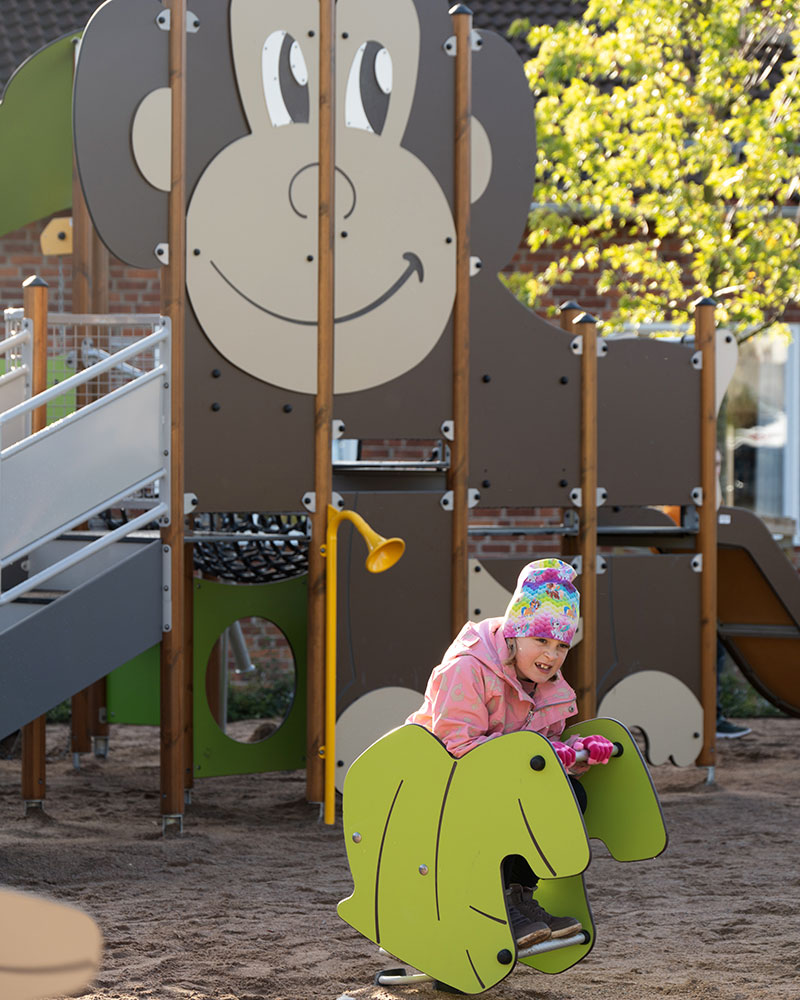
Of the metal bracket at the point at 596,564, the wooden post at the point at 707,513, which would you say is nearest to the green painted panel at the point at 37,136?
the metal bracket at the point at 596,564

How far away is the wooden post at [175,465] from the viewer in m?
5.54

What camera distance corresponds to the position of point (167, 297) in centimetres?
562

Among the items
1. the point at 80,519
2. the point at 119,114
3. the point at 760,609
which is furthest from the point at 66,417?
the point at 760,609

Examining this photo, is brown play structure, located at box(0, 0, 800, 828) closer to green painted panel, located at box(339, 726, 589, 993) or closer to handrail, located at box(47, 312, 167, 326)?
handrail, located at box(47, 312, 167, 326)

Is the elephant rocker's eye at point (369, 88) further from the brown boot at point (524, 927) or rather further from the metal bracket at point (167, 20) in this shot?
the brown boot at point (524, 927)

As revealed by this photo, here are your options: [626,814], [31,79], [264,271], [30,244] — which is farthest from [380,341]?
[30,244]

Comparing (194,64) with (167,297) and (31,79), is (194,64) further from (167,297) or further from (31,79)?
(31,79)

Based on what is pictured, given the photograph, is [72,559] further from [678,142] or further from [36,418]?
[678,142]

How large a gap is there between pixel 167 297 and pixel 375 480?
131 cm

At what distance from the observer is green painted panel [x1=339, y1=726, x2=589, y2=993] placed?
3350 mm

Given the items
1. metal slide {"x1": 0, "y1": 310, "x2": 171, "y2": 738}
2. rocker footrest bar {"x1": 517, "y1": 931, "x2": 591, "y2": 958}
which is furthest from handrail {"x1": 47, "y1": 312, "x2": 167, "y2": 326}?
rocker footrest bar {"x1": 517, "y1": 931, "x2": 591, "y2": 958}

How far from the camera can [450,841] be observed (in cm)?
348

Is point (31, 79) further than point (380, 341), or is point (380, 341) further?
point (31, 79)

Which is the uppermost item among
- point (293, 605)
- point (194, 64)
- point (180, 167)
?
point (194, 64)
